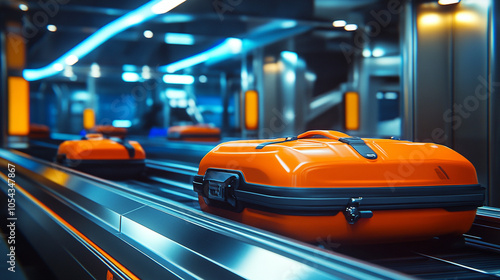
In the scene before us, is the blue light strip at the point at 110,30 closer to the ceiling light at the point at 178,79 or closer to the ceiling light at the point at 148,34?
the ceiling light at the point at 148,34

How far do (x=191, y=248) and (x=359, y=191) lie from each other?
1.74ft

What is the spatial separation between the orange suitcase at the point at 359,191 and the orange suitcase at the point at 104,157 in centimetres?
243

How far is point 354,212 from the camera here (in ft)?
4.67

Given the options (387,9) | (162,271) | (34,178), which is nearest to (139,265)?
(162,271)

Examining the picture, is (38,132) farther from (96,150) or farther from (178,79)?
(96,150)

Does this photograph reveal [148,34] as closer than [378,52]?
Yes

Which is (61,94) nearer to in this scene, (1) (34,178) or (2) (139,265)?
(1) (34,178)

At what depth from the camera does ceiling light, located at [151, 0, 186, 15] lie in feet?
24.2

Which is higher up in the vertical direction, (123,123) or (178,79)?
(178,79)

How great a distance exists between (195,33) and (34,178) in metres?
7.60

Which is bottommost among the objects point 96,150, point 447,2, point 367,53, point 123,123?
point 96,150

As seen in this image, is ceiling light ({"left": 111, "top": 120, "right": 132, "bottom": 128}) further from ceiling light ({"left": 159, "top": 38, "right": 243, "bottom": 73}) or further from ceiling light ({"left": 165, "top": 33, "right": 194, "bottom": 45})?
ceiling light ({"left": 165, "top": 33, "right": 194, "bottom": 45})

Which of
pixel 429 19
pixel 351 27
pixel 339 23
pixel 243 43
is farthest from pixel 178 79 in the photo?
pixel 429 19

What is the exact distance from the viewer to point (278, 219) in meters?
1.49
